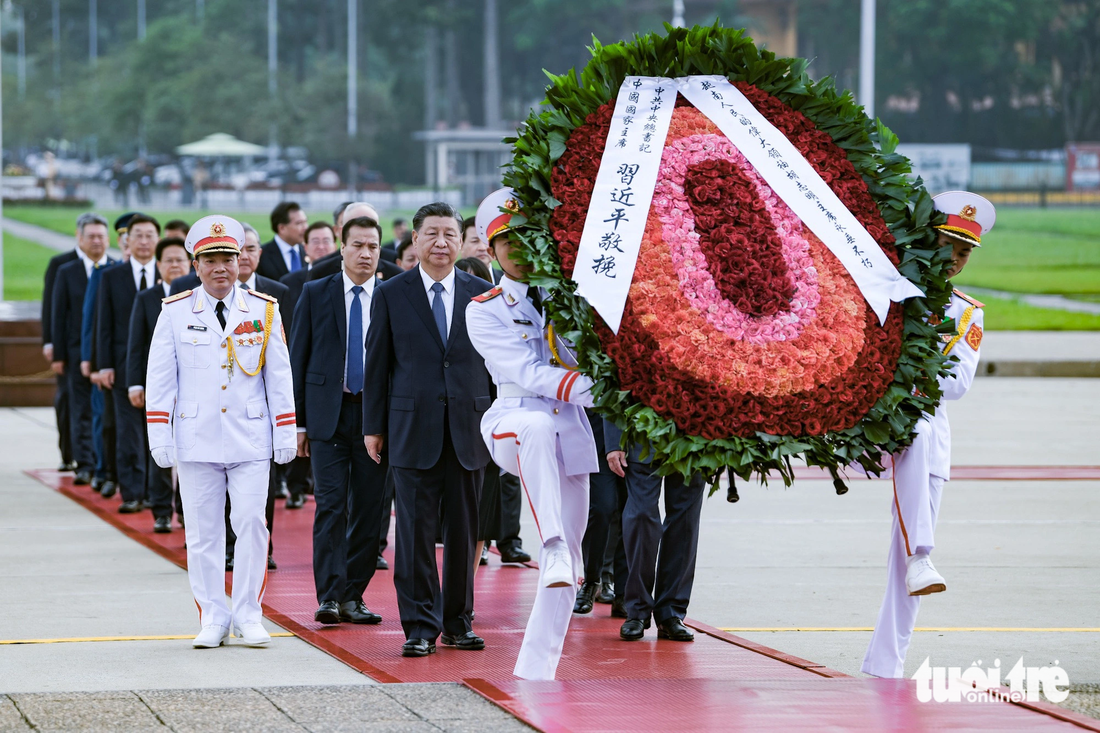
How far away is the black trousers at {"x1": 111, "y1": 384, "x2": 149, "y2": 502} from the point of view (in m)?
10.7

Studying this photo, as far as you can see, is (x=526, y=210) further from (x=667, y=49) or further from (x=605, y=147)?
(x=667, y=49)

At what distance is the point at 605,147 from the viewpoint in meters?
5.92

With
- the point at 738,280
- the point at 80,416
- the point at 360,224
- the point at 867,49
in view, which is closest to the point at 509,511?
the point at 360,224

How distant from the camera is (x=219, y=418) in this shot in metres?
6.68

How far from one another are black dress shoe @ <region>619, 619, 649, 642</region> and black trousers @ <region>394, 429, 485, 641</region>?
0.78 m

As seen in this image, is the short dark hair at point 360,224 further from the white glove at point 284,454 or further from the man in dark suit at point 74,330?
the man in dark suit at point 74,330

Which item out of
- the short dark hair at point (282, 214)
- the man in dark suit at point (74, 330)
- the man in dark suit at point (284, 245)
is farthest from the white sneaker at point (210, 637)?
the man in dark suit at point (74, 330)

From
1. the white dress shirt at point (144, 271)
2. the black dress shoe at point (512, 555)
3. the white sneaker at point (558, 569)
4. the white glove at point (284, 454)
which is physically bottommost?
the black dress shoe at point (512, 555)

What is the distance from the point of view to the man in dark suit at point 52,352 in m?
12.7

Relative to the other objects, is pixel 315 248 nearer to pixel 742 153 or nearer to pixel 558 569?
pixel 742 153

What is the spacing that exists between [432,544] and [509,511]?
2.65 meters

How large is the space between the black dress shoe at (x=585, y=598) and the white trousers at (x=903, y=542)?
1861mm

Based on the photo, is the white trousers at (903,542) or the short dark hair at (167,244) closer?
the white trousers at (903,542)

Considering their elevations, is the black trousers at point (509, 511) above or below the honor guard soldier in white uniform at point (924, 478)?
below
